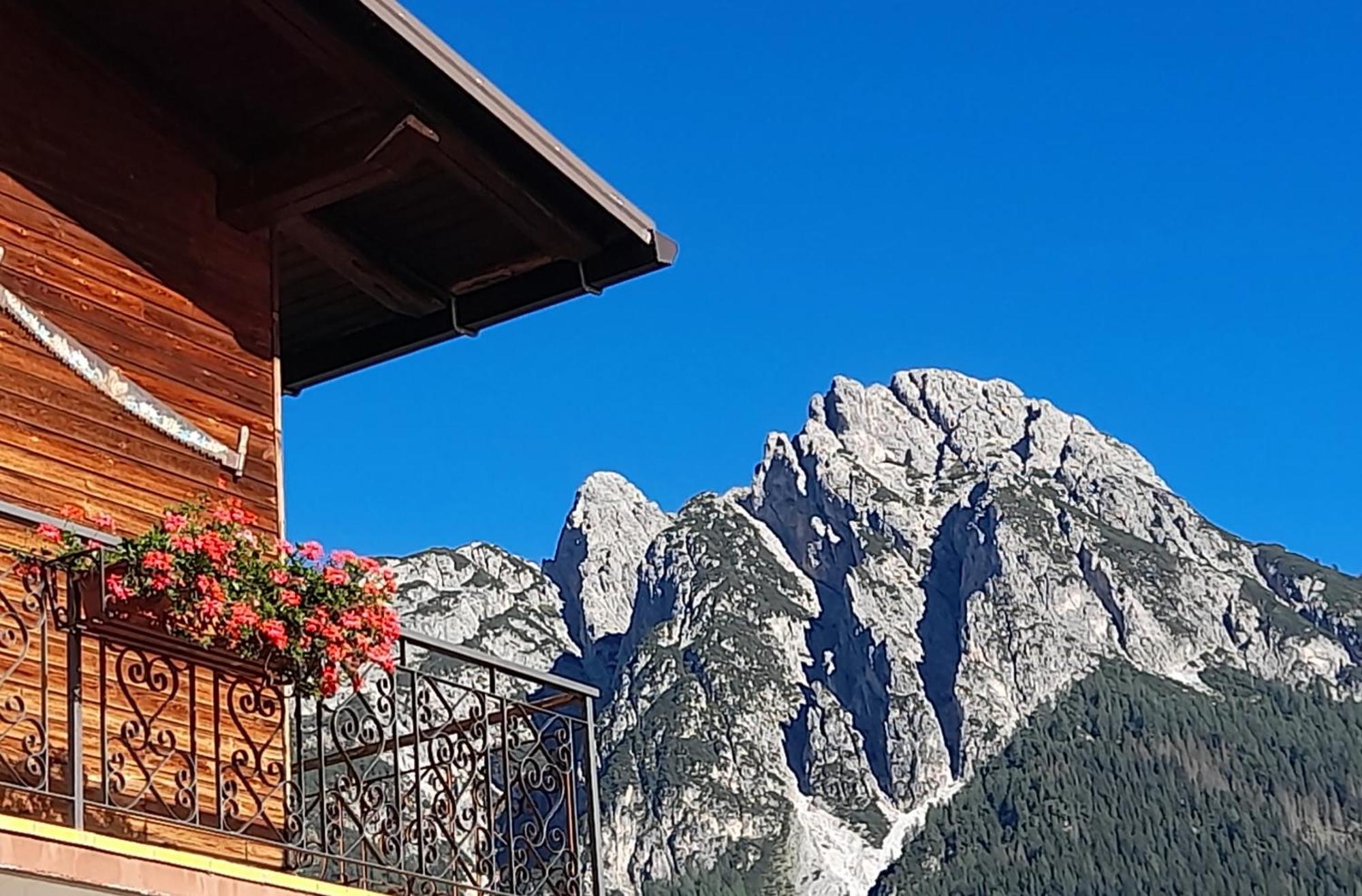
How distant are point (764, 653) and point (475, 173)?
5571 inches

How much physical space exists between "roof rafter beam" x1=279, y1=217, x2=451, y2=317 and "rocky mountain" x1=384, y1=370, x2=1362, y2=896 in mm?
123895

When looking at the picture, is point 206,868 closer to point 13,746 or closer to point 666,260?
point 13,746

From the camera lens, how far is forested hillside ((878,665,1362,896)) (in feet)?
419

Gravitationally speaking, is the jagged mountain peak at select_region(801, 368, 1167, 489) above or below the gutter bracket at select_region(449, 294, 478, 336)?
above

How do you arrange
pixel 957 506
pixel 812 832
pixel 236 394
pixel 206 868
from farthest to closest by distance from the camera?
pixel 957 506 < pixel 812 832 < pixel 236 394 < pixel 206 868

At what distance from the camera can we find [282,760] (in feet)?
27.2

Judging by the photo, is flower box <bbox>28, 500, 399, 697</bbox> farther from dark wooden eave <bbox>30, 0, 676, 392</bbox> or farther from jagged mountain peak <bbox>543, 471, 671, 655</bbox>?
jagged mountain peak <bbox>543, 471, 671, 655</bbox>

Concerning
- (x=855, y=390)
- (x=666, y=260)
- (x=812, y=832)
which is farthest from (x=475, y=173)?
(x=855, y=390)

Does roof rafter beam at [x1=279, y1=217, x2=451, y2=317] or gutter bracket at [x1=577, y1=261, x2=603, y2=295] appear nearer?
gutter bracket at [x1=577, y1=261, x2=603, y2=295]

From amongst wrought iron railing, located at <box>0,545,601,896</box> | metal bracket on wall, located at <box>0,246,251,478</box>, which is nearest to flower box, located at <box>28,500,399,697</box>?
wrought iron railing, located at <box>0,545,601,896</box>

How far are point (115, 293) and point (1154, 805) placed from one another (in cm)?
13085

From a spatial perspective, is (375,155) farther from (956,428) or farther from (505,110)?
(956,428)

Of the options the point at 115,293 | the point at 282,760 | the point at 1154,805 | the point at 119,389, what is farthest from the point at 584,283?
the point at 1154,805

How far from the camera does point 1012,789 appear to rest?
137 metres
